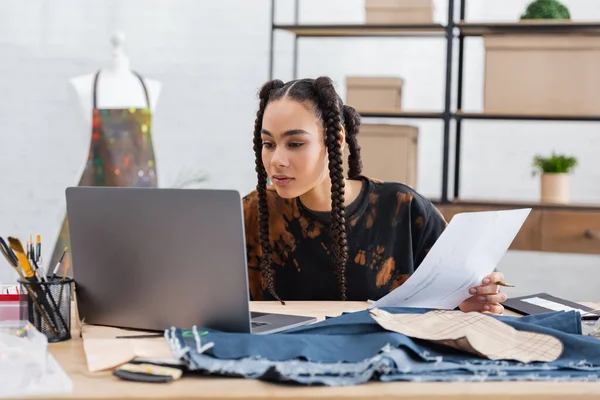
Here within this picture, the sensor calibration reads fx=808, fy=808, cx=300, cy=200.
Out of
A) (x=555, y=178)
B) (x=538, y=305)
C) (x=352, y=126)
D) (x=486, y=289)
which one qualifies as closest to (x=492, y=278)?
(x=486, y=289)

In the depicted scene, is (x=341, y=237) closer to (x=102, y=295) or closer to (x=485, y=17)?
(x=102, y=295)

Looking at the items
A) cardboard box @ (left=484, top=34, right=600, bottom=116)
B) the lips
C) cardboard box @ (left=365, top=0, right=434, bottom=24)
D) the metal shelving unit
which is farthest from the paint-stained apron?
cardboard box @ (left=484, top=34, right=600, bottom=116)

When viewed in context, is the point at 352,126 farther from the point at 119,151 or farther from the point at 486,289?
the point at 119,151

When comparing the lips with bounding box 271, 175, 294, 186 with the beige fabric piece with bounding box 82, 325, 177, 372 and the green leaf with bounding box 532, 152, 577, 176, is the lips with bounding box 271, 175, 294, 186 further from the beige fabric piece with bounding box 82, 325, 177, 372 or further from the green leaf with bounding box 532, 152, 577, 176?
the green leaf with bounding box 532, 152, 577, 176

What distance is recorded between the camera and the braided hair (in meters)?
1.85

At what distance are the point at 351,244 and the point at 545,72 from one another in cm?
155

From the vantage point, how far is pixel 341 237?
1.88 metres

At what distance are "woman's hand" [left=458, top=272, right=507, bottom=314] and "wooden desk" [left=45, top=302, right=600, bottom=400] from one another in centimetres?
47

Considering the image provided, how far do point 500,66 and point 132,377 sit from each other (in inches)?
97.1

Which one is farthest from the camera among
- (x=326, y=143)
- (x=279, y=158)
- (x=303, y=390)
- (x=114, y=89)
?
(x=114, y=89)

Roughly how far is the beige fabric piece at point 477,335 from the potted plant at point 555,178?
2113mm

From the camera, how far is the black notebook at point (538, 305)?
1549 millimetres

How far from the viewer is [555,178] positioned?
10.5ft

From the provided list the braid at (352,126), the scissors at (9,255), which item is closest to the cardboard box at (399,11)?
the braid at (352,126)
